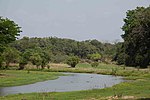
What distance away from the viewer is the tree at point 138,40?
81.4m

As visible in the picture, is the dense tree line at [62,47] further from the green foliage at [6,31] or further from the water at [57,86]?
the water at [57,86]

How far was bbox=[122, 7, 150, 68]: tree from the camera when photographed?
3205 inches

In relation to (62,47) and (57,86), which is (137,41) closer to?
(57,86)

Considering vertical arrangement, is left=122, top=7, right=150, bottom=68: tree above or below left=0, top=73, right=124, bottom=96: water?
above

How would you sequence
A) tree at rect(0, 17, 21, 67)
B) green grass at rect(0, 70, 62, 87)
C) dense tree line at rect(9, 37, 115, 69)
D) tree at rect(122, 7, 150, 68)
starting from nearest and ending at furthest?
green grass at rect(0, 70, 62, 87)
tree at rect(0, 17, 21, 67)
tree at rect(122, 7, 150, 68)
dense tree line at rect(9, 37, 115, 69)

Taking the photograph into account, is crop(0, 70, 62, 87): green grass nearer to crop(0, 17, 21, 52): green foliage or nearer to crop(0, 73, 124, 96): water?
crop(0, 73, 124, 96): water

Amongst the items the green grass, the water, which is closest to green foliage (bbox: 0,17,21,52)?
the green grass

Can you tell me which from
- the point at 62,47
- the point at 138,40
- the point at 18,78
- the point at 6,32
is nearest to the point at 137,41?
the point at 138,40

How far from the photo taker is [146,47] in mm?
91625

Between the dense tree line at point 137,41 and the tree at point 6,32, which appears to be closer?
the tree at point 6,32

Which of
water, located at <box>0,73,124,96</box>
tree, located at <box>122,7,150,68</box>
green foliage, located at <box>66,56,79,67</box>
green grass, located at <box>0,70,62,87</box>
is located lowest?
water, located at <box>0,73,124,96</box>

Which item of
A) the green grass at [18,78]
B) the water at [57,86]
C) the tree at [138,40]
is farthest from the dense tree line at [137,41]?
the water at [57,86]

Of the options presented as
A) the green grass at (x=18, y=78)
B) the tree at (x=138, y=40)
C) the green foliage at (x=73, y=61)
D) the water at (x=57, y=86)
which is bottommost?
the water at (x=57, y=86)

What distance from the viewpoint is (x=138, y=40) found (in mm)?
91812
